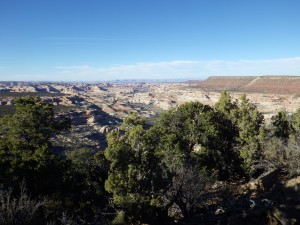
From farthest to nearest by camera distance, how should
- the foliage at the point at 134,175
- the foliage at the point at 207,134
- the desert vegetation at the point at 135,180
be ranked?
1. the foliage at the point at 207,134
2. the foliage at the point at 134,175
3. the desert vegetation at the point at 135,180

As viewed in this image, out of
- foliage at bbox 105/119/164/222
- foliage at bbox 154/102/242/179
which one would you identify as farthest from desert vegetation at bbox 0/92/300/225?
foliage at bbox 154/102/242/179

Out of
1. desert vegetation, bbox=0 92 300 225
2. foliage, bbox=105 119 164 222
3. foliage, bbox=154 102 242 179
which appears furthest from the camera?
foliage, bbox=154 102 242 179

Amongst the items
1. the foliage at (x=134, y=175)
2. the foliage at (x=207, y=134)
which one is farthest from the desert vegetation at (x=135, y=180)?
the foliage at (x=207, y=134)

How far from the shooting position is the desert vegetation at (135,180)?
17.5 metres

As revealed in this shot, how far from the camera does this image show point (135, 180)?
18297 millimetres

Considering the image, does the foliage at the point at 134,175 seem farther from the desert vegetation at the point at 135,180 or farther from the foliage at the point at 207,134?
the foliage at the point at 207,134

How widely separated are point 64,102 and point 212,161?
136480mm

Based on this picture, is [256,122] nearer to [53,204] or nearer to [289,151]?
[289,151]

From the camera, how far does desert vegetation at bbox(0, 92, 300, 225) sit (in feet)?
57.5

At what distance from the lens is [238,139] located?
1194 inches

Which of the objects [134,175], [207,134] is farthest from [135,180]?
[207,134]

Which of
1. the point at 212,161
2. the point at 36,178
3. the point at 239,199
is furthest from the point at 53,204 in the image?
the point at 212,161

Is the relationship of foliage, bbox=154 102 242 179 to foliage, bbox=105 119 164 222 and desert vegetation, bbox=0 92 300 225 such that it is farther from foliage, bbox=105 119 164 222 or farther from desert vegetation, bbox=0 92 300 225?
Result: foliage, bbox=105 119 164 222

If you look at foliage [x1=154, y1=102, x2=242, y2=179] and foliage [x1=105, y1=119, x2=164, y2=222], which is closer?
foliage [x1=105, y1=119, x2=164, y2=222]
